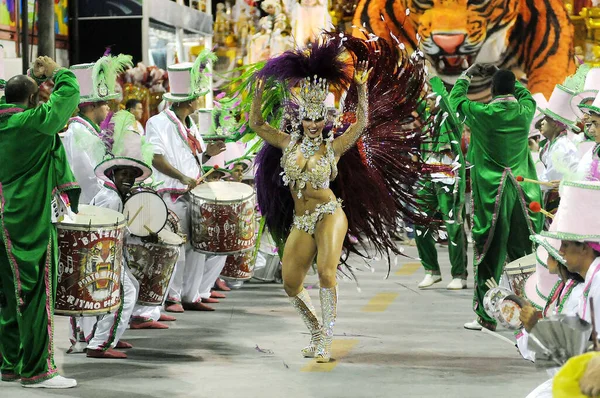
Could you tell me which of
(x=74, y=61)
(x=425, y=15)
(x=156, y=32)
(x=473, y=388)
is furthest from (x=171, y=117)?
(x=156, y=32)

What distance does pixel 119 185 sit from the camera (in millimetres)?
8273

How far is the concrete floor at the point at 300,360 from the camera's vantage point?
23.5ft

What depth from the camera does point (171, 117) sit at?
1048 cm

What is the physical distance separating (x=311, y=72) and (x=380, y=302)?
354 centimetres

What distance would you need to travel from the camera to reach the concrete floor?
7.15 metres

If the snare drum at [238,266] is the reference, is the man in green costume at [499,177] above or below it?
above

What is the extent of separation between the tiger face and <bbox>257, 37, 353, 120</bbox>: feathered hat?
918 centimetres

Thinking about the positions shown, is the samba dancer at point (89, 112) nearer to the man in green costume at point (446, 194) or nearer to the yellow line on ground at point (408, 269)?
the man in green costume at point (446, 194)

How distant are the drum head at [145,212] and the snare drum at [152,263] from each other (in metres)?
0.20

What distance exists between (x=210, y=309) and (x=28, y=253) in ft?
12.7

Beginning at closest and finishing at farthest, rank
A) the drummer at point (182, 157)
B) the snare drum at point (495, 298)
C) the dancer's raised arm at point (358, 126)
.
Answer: the snare drum at point (495, 298) → the dancer's raised arm at point (358, 126) → the drummer at point (182, 157)

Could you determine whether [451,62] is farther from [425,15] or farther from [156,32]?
[156,32]

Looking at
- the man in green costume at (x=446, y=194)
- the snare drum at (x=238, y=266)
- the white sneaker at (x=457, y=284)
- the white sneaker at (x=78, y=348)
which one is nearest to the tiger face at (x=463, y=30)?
the man in green costume at (x=446, y=194)

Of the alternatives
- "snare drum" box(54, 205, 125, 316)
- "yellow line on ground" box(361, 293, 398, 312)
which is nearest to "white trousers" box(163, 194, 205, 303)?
"yellow line on ground" box(361, 293, 398, 312)
